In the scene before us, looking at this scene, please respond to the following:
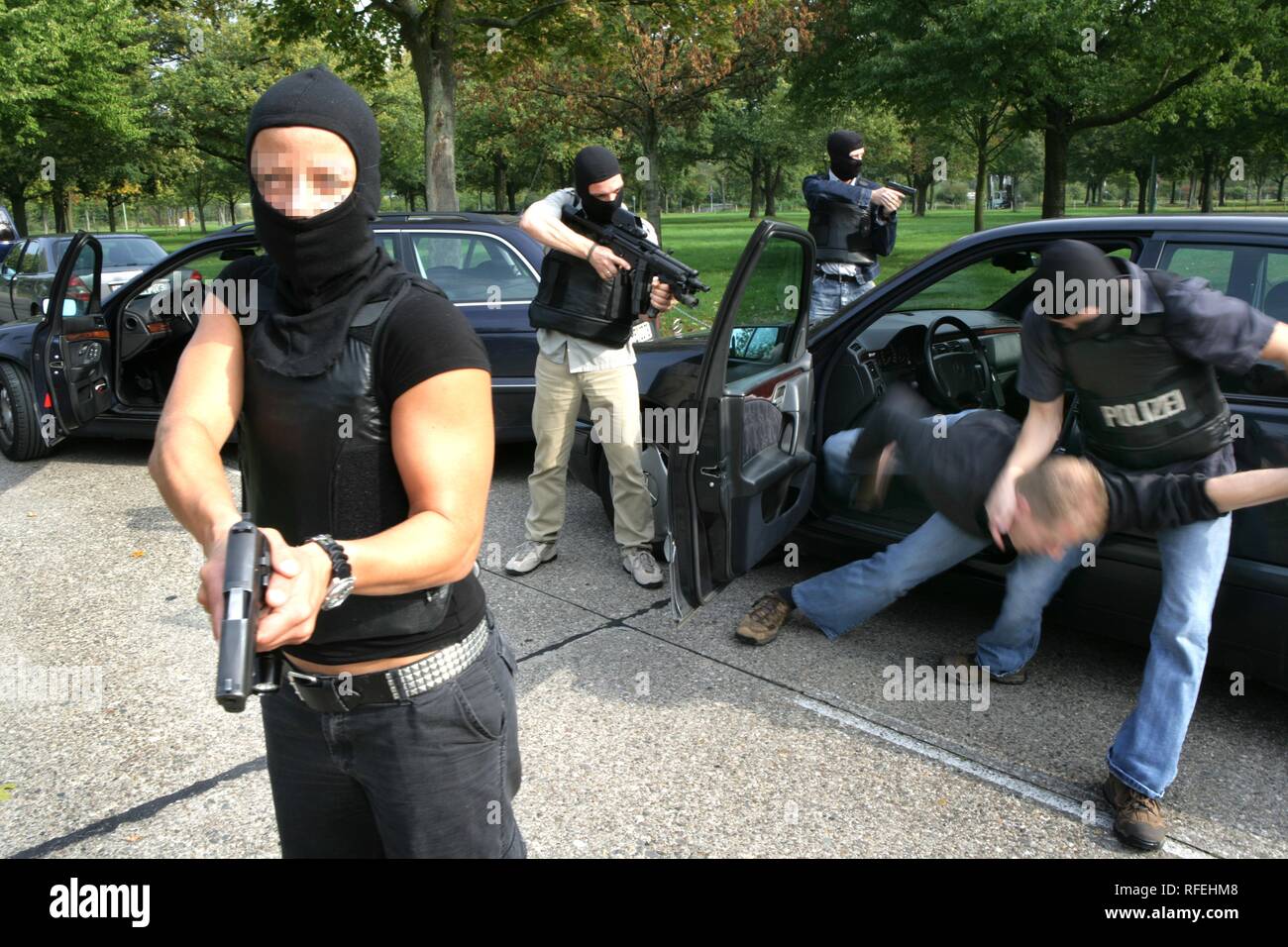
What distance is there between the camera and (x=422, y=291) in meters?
1.67

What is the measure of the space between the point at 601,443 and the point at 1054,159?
1873 cm

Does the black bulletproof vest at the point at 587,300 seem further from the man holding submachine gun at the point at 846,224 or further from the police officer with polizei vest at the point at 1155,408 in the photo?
the man holding submachine gun at the point at 846,224

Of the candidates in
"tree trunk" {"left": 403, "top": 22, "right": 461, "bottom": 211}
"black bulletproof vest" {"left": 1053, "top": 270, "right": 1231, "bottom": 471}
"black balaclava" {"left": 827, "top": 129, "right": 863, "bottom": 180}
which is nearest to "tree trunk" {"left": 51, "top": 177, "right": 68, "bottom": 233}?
"tree trunk" {"left": 403, "top": 22, "right": 461, "bottom": 211}

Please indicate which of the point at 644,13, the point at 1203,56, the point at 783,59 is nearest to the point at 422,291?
the point at 644,13

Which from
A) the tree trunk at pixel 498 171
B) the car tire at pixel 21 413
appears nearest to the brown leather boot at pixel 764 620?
the car tire at pixel 21 413

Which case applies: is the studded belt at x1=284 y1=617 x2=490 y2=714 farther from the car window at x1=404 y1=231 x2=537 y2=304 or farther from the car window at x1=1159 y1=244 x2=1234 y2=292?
the car window at x1=404 y1=231 x2=537 y2=304

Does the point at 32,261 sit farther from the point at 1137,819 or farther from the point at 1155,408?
the point at 1137,819

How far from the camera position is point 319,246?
1.58 metres

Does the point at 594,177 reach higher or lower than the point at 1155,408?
higher

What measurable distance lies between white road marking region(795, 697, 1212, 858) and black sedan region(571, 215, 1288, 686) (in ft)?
2.11

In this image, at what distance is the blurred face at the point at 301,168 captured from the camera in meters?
1.52

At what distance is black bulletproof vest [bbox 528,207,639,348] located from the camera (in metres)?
4.60

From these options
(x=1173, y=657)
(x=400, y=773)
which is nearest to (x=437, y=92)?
(x=1173, y=657)
